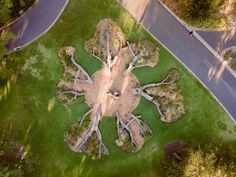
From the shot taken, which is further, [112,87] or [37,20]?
[112,87]

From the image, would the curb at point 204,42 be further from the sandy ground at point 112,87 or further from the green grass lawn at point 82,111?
the sandy ground at point 112,87

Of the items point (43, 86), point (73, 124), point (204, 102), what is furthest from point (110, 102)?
point (204, 102)

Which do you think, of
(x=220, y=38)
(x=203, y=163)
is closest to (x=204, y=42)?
(x=220, y=38)

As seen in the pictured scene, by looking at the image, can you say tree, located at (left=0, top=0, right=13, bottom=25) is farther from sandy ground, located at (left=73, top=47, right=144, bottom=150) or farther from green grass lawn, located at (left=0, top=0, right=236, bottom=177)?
sandy ground, located at (left=73, top=47, right=144, bottom=150)

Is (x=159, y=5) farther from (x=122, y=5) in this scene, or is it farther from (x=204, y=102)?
(x=204, y=102)

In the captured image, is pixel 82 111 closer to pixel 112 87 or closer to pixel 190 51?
Result: pixel 112 87
